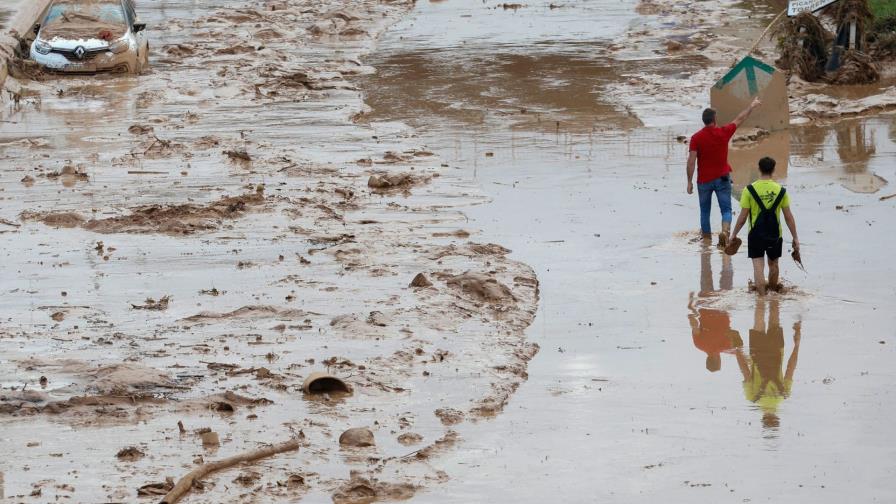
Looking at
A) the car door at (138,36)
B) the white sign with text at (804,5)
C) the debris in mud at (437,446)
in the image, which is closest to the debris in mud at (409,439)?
the debris in mud at (437,446)

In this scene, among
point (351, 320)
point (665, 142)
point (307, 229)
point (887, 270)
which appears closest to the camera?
point (351, 320)

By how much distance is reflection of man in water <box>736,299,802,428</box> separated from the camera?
10641mm

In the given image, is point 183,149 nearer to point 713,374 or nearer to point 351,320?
point 351,320

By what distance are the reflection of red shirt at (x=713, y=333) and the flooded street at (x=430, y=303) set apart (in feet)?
0.12

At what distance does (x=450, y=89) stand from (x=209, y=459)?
1650 cm

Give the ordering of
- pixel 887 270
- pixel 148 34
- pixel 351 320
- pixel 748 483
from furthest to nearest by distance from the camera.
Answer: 1. pixel 148 34
2. pixel 887 270
3. pixel 351 320
4. pixel 748 483

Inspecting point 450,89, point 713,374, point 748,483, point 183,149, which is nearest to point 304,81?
point 450,89

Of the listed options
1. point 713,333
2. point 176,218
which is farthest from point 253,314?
point 713,333

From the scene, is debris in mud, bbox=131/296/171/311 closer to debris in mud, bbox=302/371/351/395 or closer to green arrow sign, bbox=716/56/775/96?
debris in mud, bbox=302/371/351/395

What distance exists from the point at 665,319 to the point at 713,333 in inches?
21.9

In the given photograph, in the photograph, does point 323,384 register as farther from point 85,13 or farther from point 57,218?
point 85,13

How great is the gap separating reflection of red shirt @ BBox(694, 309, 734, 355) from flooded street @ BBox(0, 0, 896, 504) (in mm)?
35

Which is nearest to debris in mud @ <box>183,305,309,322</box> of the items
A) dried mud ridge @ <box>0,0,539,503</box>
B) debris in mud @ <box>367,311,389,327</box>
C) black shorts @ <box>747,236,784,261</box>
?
dried mud ridge @ <box>0,0,539,503</box>

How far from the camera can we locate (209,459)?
30.7 feet
